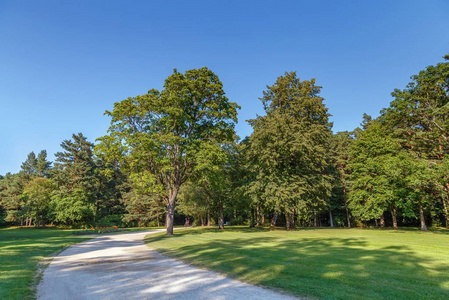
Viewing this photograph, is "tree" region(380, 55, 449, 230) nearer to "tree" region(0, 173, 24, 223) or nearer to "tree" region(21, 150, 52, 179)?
"tree" region(0, 173, 24, 223)

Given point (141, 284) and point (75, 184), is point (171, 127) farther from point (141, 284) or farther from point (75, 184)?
point (75, 184)

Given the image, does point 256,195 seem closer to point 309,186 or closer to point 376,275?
point 309,186

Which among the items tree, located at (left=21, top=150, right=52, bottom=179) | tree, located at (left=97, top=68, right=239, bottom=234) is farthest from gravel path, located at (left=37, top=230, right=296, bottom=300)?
tree, located at (left=21, top=150, right=52, bottom=179)

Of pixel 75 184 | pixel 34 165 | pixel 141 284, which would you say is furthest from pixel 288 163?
pixel 34 165

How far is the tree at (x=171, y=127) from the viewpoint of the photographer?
2117 centimetres

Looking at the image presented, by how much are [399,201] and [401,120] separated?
10708 mm

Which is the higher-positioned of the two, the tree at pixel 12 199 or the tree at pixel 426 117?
the tree at pixel 426 117

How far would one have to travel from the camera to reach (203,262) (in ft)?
27.9

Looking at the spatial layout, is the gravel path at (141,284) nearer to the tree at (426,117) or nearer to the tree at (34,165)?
the tree at (426,117)

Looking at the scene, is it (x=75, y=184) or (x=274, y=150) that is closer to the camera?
(x=274, y=150)

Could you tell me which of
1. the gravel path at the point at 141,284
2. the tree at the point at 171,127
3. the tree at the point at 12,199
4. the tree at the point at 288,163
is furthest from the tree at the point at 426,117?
the tree at the point at 12,199

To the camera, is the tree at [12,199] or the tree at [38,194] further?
the tree at [12,199]

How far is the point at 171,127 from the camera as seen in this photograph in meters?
22.1

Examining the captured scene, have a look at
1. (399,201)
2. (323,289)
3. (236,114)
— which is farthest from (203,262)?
(399,201)
